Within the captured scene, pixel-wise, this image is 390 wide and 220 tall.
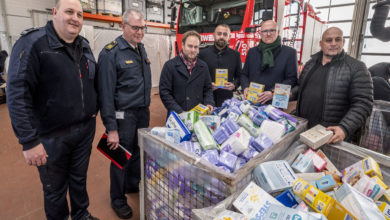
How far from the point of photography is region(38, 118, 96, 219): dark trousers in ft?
4.88

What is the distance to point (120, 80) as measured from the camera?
1.83 meters

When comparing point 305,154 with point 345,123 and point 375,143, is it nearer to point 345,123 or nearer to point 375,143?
point 345,123

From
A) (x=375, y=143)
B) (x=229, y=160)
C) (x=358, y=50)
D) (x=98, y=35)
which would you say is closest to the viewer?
(x=229, y=160)

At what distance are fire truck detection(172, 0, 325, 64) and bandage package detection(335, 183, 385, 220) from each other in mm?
3453

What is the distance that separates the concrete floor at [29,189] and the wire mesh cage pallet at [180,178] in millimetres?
873

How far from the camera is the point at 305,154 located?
134 centimetres

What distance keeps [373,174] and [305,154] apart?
33 cm

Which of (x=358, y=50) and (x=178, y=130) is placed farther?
(x=358, y=50)

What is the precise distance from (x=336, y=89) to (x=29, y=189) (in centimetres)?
314

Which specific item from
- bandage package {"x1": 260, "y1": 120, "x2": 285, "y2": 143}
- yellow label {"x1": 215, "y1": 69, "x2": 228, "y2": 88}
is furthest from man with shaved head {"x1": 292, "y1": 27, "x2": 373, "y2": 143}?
yellow label {"x1": 215, "y1": 69, "x2": 228, "y2": 88}

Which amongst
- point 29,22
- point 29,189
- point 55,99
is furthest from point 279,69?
point 29,22

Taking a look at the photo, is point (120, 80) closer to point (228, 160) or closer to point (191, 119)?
point (191, 119)

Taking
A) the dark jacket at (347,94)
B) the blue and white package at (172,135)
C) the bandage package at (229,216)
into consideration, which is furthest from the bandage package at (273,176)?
the dark jacket at (347,94)

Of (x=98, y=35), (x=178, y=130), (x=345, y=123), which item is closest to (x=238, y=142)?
(x=178, y=130)
